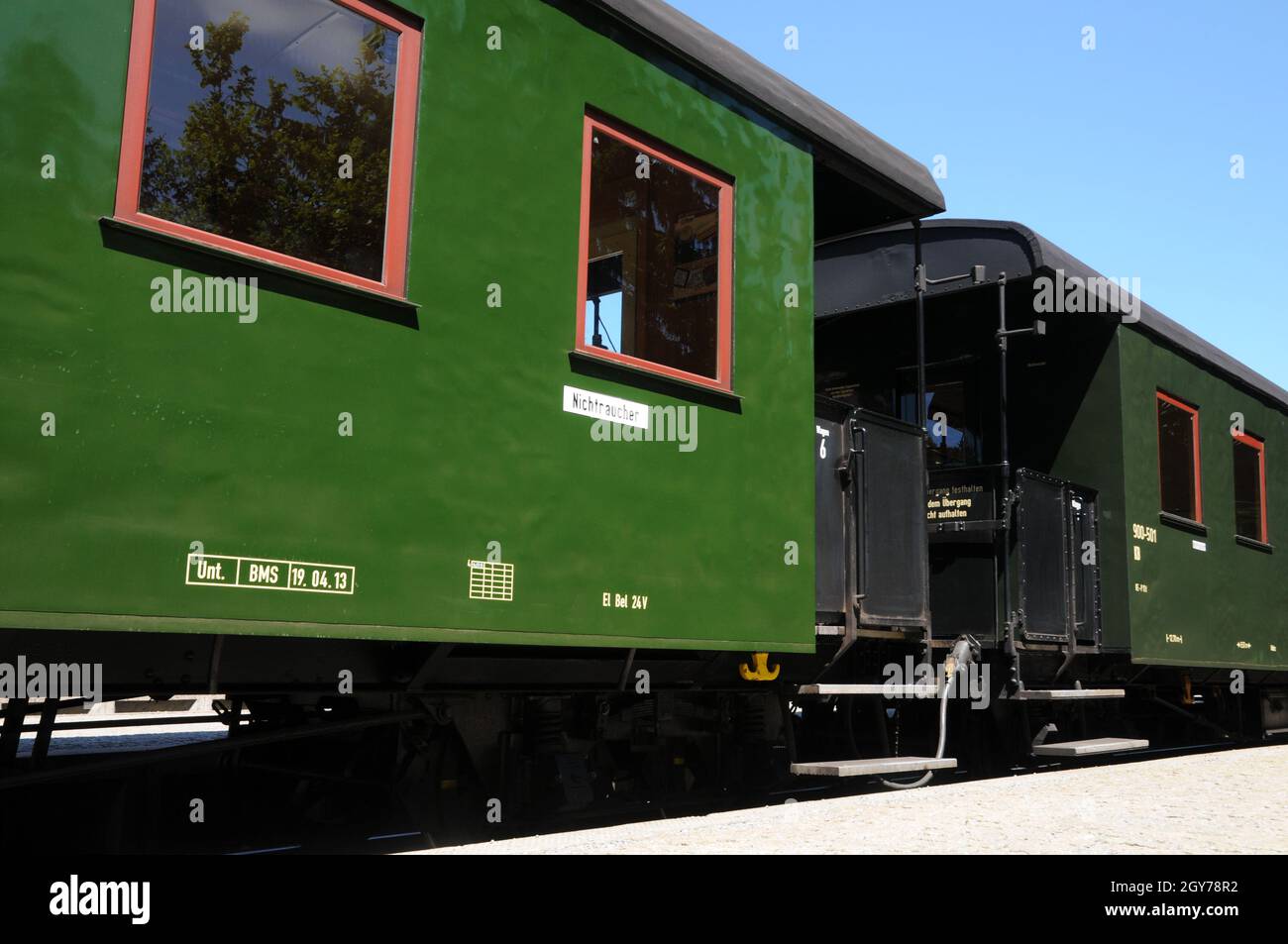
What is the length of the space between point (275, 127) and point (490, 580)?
1.73m

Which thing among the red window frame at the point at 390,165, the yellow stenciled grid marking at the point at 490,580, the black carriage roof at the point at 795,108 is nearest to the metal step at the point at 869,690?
the yellow stenciled grid marking at the point at 490,580

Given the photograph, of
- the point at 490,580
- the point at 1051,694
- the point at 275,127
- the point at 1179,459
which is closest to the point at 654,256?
the point at 490,580

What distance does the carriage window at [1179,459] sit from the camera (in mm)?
9922

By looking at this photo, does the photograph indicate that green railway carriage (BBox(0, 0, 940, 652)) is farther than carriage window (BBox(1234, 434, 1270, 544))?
No

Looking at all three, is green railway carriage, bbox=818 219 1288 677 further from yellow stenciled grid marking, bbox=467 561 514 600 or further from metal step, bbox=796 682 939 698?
yellow stenciled grid marking, bbox=467 561 514 600

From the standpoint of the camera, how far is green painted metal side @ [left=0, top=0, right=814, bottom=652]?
322cm

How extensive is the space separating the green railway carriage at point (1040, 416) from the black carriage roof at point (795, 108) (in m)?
1.45

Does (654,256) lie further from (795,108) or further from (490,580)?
(490,580)

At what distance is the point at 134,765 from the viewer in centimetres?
384

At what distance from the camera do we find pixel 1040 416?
30.6 ft

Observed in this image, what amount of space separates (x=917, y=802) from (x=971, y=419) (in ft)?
12.7

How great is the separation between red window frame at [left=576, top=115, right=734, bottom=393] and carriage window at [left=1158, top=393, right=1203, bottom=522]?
5676 mm

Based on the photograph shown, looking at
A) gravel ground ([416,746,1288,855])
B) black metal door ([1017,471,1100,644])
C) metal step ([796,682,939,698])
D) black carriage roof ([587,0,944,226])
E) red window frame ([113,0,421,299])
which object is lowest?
gravel ground ([416,746,1288,855])

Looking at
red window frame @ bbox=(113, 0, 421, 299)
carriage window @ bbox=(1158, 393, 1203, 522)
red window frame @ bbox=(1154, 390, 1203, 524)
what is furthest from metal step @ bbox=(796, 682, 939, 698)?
red window frame @ bbox=(1154, 390, 1203, 524)
